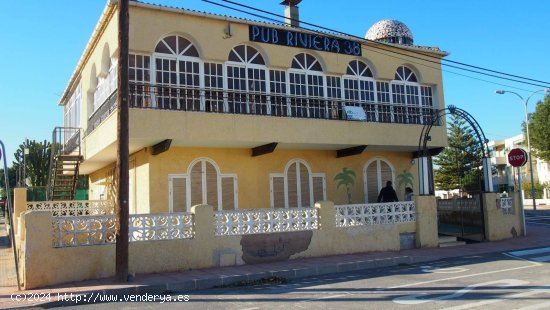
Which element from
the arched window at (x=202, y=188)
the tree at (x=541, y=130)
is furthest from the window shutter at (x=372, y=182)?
the tree at (x=541, y=130)

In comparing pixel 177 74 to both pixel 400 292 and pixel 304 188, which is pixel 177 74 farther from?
pixel 400 292

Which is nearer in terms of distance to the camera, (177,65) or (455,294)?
(455,294)

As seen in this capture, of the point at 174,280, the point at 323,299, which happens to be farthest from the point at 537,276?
the point at 174,280

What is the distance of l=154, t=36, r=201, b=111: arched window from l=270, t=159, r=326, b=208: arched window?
4053 mm

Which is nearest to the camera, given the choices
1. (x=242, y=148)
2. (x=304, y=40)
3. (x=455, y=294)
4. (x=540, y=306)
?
(x=540, y=306)

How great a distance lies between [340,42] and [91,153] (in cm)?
927

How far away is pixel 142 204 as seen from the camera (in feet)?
48.5

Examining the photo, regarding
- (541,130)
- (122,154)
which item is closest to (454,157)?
(541,130)

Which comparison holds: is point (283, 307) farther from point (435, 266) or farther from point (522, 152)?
point (522, 152)

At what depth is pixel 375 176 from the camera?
18.6m

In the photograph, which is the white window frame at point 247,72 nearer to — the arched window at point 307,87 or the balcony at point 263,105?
the balcony at point 263,105

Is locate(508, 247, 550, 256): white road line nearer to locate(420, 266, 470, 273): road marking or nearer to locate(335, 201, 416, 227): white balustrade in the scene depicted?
locate(335, 201, 416, 227): white balustrade

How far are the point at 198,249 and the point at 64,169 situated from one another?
9749 mm

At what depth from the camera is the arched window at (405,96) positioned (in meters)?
18.2
